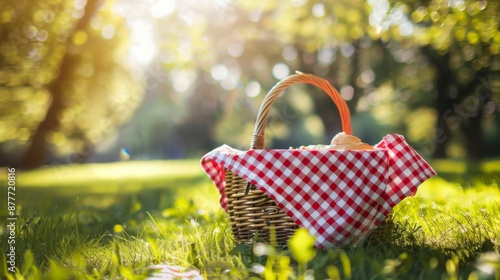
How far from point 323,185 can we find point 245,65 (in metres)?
16.0

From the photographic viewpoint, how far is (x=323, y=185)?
262cm

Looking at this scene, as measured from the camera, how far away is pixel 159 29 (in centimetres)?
1124

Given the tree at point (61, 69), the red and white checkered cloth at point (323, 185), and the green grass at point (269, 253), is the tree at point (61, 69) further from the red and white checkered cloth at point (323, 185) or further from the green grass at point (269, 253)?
the red and white checkered cloth at point (323, 185)

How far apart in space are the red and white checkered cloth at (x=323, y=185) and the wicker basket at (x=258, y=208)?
0.35 feet

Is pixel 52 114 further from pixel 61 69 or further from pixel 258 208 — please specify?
pixel 258 208

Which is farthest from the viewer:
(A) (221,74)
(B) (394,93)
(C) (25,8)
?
(A) (221,74)

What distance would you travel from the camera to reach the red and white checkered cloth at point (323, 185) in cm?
259

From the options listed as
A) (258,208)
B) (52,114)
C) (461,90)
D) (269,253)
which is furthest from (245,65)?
(269,253)

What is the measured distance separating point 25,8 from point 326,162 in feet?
23.7

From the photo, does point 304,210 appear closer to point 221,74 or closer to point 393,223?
point 393,223

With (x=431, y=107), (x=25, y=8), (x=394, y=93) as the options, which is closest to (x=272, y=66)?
(x=394, y=93)

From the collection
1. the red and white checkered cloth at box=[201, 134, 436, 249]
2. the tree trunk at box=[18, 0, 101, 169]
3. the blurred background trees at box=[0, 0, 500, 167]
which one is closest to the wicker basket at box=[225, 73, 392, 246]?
the red and white checkered cloth at box=[201, 134, 436, 249]

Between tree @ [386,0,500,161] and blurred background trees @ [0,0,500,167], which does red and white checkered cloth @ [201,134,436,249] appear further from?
tree @ [386,0,500,161]

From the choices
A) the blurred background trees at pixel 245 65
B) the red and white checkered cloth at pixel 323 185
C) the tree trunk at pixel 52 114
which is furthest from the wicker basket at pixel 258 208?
the tree trunk at pixel 52 114
